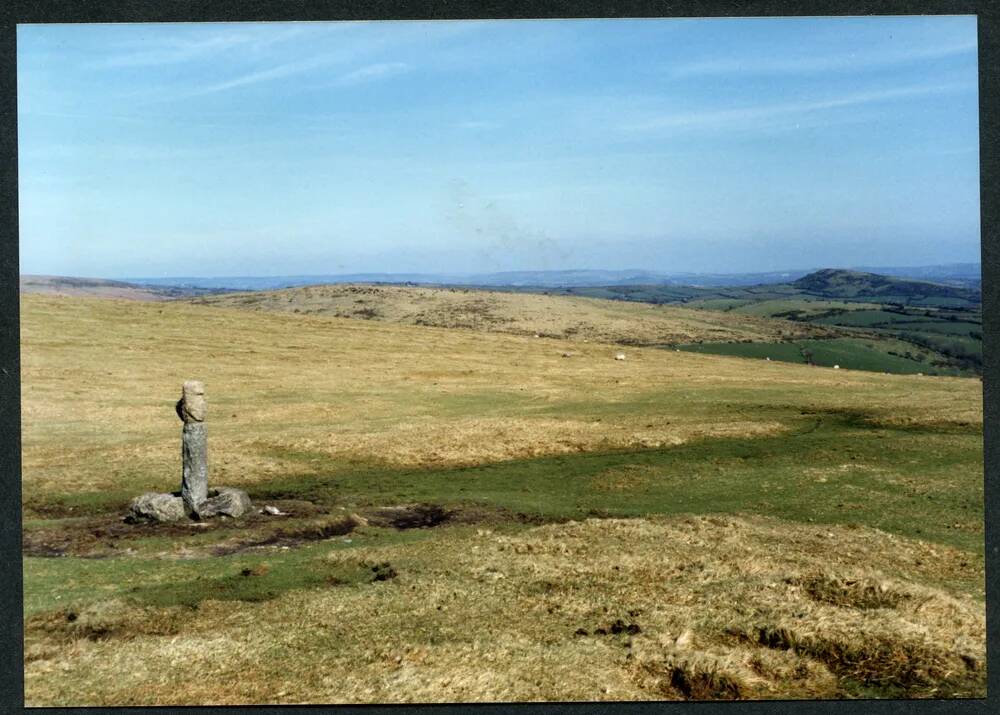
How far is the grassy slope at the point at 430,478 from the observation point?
16.3 m

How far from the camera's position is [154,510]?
24.6 meters

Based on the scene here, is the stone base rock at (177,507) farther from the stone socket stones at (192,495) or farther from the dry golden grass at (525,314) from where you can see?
the dry golden grass at (525,314)

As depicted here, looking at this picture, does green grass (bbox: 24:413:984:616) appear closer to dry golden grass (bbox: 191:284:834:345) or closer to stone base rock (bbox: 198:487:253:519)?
stone base rock (bbox: 198:487:253:519)

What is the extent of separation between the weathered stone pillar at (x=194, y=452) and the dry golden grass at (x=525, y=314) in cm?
7193

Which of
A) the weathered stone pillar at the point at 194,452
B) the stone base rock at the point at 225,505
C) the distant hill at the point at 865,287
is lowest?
the stone base rock at the point at 225,505

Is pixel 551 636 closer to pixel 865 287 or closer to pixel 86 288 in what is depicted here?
pixel 86 288

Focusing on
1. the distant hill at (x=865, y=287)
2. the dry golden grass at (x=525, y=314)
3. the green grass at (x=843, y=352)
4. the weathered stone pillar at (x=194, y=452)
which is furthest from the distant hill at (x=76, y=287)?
the distant hill at (x=865, y=287)

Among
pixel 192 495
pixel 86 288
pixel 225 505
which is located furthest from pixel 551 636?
pixel 86 288

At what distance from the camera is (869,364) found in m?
75.1

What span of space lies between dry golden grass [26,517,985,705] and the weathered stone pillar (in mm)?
6651

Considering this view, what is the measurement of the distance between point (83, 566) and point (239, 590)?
4611 mm

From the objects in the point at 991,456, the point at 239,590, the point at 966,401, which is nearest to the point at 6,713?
the point at 239,590

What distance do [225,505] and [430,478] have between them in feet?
26.1

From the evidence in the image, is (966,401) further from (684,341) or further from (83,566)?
(684,341)
